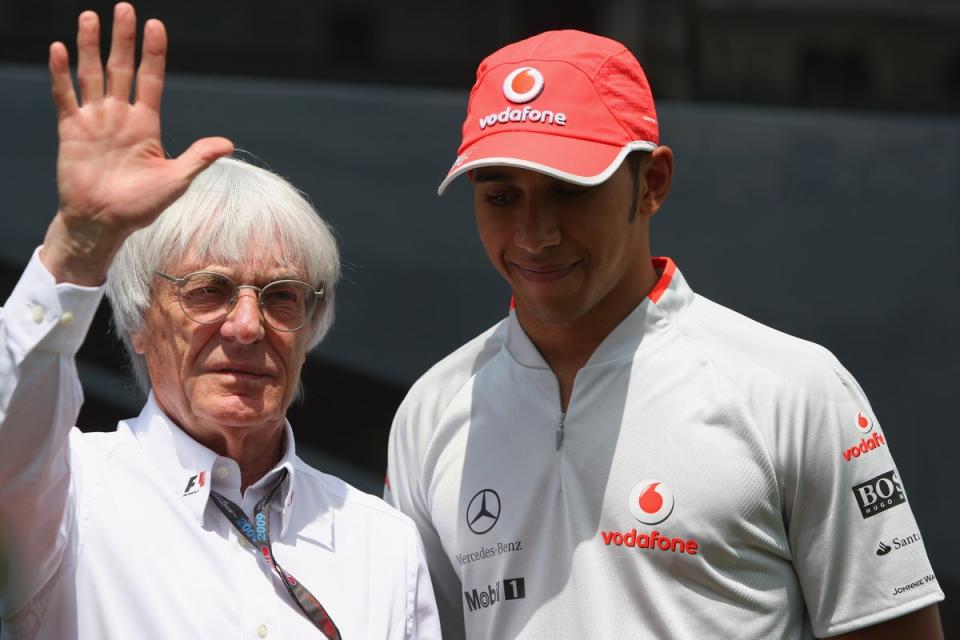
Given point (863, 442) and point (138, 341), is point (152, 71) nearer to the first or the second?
point (138, 341)

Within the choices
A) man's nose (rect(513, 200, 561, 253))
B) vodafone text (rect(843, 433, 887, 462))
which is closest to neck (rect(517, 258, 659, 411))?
man's nose (rect(513, 200, 561, 253))

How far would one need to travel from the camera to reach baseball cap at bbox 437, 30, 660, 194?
6.16ft

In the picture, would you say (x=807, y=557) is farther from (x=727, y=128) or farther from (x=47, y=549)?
(x=727, y=128)

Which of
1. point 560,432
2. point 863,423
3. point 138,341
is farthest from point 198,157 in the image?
point 863,423

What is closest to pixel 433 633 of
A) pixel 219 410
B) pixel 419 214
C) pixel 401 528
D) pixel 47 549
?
pixel 401 528

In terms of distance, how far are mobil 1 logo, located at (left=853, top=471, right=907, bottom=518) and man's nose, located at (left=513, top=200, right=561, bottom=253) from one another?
57 centimetres

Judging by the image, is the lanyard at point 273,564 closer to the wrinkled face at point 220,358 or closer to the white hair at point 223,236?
the wrinkled face at point 220,358

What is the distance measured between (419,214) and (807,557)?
2.28 meters

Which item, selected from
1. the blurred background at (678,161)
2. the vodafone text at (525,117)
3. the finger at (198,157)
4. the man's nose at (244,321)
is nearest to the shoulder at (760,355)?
the vodafone text at (525,117)

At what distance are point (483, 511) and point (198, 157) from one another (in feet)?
2.46

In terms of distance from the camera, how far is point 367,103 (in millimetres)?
3965

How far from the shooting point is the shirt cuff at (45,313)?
1.49 m

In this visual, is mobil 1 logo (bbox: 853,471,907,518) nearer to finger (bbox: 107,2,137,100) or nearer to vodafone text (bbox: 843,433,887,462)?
vodafone text (bbox: 843,433,887,462)

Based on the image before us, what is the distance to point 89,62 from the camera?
1.55m
